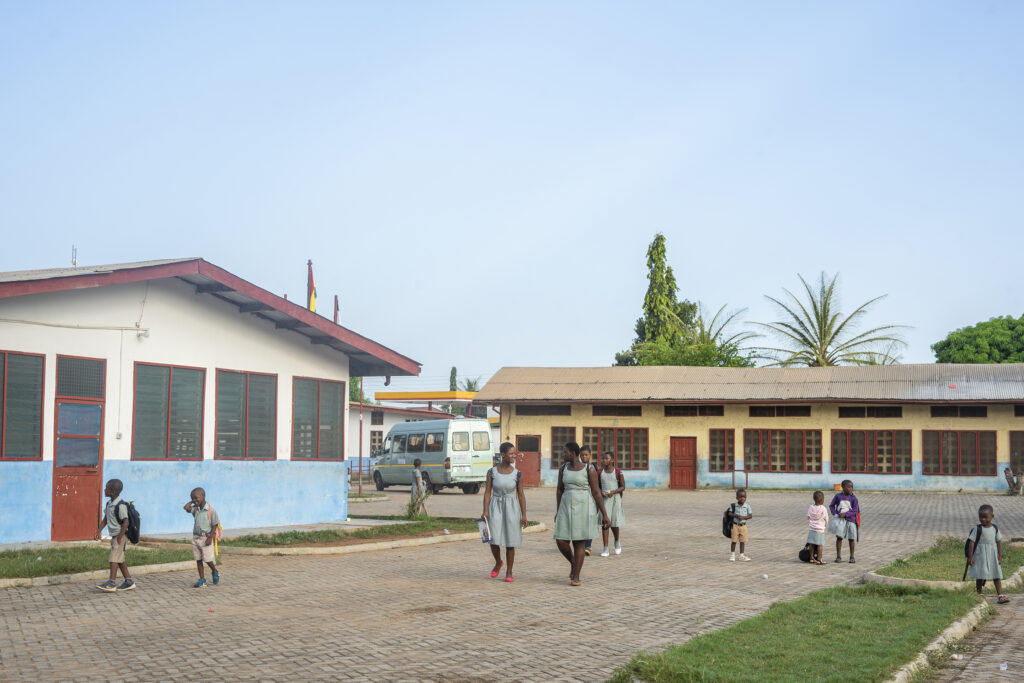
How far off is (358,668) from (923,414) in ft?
117

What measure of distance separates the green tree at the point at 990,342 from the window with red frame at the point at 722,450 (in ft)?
106

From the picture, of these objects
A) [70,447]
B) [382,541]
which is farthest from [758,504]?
[70,447]

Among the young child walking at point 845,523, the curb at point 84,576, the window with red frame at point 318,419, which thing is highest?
the window with red frame at point 318,419

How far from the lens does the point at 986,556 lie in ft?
38.8

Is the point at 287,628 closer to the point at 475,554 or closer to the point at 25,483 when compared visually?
the point at 475,554

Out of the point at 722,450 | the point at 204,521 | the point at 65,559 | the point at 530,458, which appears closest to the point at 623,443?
the point at 530,458

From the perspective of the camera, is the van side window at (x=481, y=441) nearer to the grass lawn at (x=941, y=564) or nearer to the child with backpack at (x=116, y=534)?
the grass lawn at (x=941, y=564)

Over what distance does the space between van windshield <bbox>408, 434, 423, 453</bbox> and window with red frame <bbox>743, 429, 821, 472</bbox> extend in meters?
13.2

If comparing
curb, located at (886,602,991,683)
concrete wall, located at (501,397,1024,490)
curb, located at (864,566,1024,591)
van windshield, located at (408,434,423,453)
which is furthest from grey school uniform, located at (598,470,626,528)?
concrete wall, located at (501,397,1024,490)

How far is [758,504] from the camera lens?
31203 mm

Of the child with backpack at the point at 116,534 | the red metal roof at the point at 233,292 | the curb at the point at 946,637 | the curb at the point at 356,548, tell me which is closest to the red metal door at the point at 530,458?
the red metal roof at the point at 233,292

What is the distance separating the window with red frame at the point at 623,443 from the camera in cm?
4247

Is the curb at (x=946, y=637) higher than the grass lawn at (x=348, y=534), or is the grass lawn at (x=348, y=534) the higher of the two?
the curb at (x=946, y=637)

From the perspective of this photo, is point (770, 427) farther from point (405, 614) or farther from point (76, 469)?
point (405, 614)
